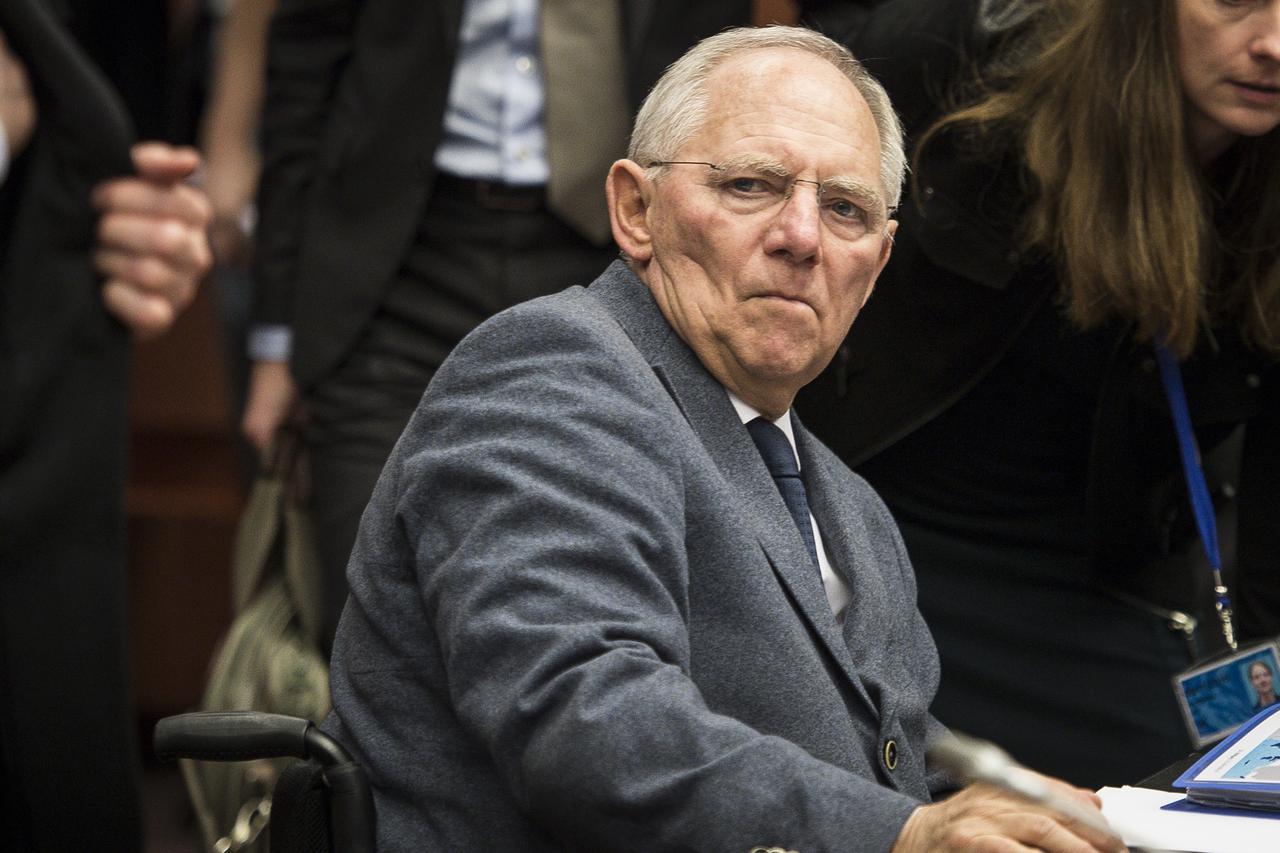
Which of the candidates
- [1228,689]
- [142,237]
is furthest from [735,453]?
[1228,689]

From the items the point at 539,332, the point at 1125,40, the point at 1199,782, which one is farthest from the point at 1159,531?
the point at 539,332

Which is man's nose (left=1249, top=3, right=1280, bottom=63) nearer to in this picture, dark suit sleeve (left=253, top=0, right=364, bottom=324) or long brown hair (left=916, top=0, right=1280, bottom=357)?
long brown hair (left=916, top=0, right=1280, bottom=357)

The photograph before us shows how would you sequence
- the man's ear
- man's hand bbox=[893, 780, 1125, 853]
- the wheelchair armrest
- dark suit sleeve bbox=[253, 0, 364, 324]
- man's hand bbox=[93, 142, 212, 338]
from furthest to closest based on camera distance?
dark suit sleeve bbox=[253, 0, 364, 324]
man's hand bbox=[93, 142, 212, 338]
the man's ear
the wheelchair armrest
man's hand bbox=[893, 780, 1125, 853]

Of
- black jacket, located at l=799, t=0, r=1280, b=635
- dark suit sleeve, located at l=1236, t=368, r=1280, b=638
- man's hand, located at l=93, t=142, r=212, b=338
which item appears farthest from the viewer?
dark suit sleeve, located at l=1236, t=368, r=1280, b=638

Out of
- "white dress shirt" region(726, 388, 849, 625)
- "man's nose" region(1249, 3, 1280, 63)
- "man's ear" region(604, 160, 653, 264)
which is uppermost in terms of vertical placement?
"man's nose" region(1249, 3, 1280, 63)

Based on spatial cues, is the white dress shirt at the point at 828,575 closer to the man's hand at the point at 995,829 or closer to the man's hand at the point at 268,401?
the man's hand at the point at 995,829

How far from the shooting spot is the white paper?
166 cm

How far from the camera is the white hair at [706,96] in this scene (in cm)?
203

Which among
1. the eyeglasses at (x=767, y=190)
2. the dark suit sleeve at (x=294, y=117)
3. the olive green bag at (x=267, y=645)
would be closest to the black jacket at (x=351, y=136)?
the dark suit sleeve at (x=294, y=117)

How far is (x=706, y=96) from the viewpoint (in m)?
2.02

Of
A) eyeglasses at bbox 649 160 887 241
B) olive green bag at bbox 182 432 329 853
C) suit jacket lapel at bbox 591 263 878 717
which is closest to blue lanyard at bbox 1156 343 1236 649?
eyeglasses at bbox 649 160 887 241

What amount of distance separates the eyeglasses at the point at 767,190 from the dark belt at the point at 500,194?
1164 mm

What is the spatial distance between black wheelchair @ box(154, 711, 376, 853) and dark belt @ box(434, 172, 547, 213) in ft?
4.89

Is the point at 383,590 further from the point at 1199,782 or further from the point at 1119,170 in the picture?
the point at 1119,170
